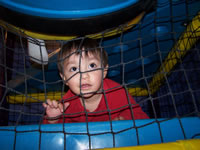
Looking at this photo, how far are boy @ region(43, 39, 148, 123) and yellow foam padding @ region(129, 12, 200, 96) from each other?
0.23 m

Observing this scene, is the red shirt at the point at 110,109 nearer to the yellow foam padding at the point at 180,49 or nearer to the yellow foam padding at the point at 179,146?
the yellow foam padding at the point at 180,49

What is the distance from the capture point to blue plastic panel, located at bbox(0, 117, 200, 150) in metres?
0.45

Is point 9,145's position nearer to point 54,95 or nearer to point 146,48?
point 146,48

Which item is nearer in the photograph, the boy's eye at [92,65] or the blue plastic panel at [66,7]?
the blue plastic panel at [66,7]

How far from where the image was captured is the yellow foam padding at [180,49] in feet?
2.34

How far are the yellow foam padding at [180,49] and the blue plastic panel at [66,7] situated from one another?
0.25 m

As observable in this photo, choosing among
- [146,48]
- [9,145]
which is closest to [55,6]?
[9,145]

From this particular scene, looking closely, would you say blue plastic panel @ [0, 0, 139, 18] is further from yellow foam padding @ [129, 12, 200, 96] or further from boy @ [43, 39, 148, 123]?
yellow foam padding @ [129, 12, 200, 96]

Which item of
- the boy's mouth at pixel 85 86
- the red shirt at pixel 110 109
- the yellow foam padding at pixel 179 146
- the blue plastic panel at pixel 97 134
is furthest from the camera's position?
the red shirt at pixel 110 109

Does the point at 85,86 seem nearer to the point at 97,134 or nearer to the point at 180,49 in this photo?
the point at 97,134

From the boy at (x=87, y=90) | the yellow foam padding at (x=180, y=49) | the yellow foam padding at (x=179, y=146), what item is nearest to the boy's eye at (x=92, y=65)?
the boy at (x=87, y=90)

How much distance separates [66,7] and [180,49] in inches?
25.9

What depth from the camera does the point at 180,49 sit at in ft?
2.94

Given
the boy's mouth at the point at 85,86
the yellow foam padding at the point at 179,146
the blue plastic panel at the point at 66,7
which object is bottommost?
the yellow foam padding at the point at 179,146
